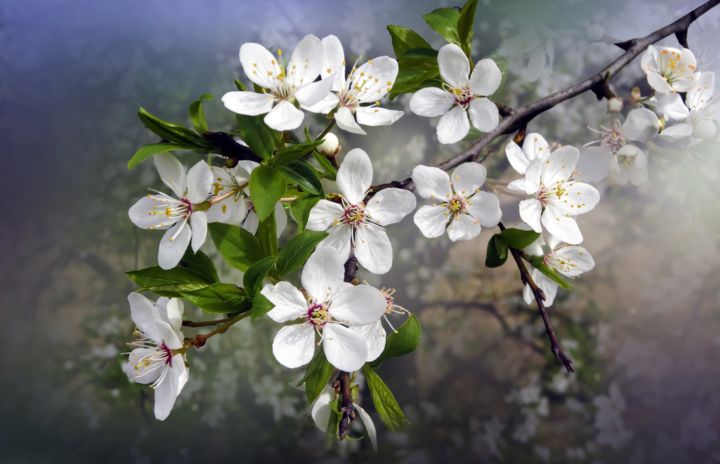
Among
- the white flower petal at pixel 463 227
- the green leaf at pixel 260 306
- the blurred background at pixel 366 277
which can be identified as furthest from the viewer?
Answer: the blurred background at pixel 366 277

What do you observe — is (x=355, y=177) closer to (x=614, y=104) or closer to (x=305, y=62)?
(x=305, y=62)

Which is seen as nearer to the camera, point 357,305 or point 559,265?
point 357,305

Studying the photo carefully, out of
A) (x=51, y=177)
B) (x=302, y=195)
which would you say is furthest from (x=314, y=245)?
(x=51, y=177)

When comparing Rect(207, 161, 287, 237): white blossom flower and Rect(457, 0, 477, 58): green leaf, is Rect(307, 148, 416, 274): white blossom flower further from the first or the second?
Rect(457, 0, 477, 58): green leaf

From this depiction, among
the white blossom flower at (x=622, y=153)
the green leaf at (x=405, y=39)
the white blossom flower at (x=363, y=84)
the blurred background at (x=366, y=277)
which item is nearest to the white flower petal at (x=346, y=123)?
the white blossom flower at (x=363, y=84)

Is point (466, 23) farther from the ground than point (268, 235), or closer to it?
farther from the ground

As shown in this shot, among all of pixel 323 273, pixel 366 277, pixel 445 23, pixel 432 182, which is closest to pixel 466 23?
pixel 445 23

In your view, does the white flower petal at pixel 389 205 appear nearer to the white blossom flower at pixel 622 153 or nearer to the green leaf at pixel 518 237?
the green leaf at pixel 518 237

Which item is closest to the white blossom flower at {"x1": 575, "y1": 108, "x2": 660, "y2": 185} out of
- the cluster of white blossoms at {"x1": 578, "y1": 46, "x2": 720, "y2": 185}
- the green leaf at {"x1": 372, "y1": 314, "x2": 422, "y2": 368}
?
the cluster of white blossoms at {"x1": 578, "y1": 46, "x2": 720, "y2": 185}
